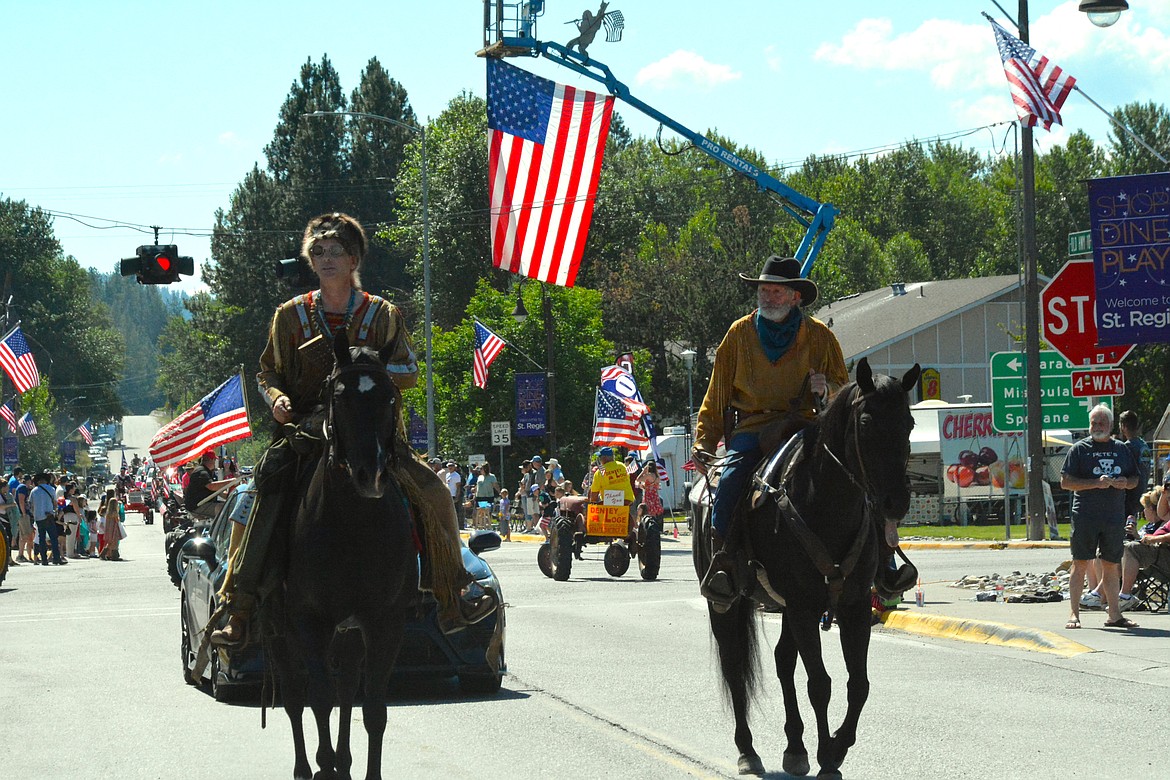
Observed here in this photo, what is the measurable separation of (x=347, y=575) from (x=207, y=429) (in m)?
23.0

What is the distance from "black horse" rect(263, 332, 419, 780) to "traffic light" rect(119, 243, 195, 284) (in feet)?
67.0

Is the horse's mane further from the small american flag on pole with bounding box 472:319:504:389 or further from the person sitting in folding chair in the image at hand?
the small american flag on pole with bounding box 472:319:504:389

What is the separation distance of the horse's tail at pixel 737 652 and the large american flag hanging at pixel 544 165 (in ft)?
51.7

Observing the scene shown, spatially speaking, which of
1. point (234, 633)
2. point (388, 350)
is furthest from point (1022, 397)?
point (234, 633)

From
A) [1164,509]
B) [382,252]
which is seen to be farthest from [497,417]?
[1164,509]

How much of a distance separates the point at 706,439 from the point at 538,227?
51.3 feet

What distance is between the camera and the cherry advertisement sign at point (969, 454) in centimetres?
4325

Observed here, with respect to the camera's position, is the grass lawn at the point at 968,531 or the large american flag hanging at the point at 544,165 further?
the grass lawn at the point at 968,531

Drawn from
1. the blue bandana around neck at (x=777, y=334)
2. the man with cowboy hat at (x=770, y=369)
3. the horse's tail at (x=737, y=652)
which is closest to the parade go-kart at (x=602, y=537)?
the horse's tail at (x=737, y=652)

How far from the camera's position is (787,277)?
812cm

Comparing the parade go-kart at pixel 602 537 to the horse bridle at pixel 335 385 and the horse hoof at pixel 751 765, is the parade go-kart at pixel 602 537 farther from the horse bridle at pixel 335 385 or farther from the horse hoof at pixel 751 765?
the horse bridle at pixel 335 385

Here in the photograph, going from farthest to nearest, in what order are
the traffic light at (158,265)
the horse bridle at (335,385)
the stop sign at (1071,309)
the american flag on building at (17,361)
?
the american flag on building at (17,361) < the traffic light at (158,265) < the stop sign at (1071,309) < the horse bridle at (335,385)

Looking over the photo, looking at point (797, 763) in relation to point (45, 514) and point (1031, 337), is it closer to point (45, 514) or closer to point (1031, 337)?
point (1031, 337)

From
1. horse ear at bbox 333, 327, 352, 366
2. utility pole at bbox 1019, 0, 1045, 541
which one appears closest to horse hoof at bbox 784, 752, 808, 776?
horse ear at bbox 333, 327, 352, 366
